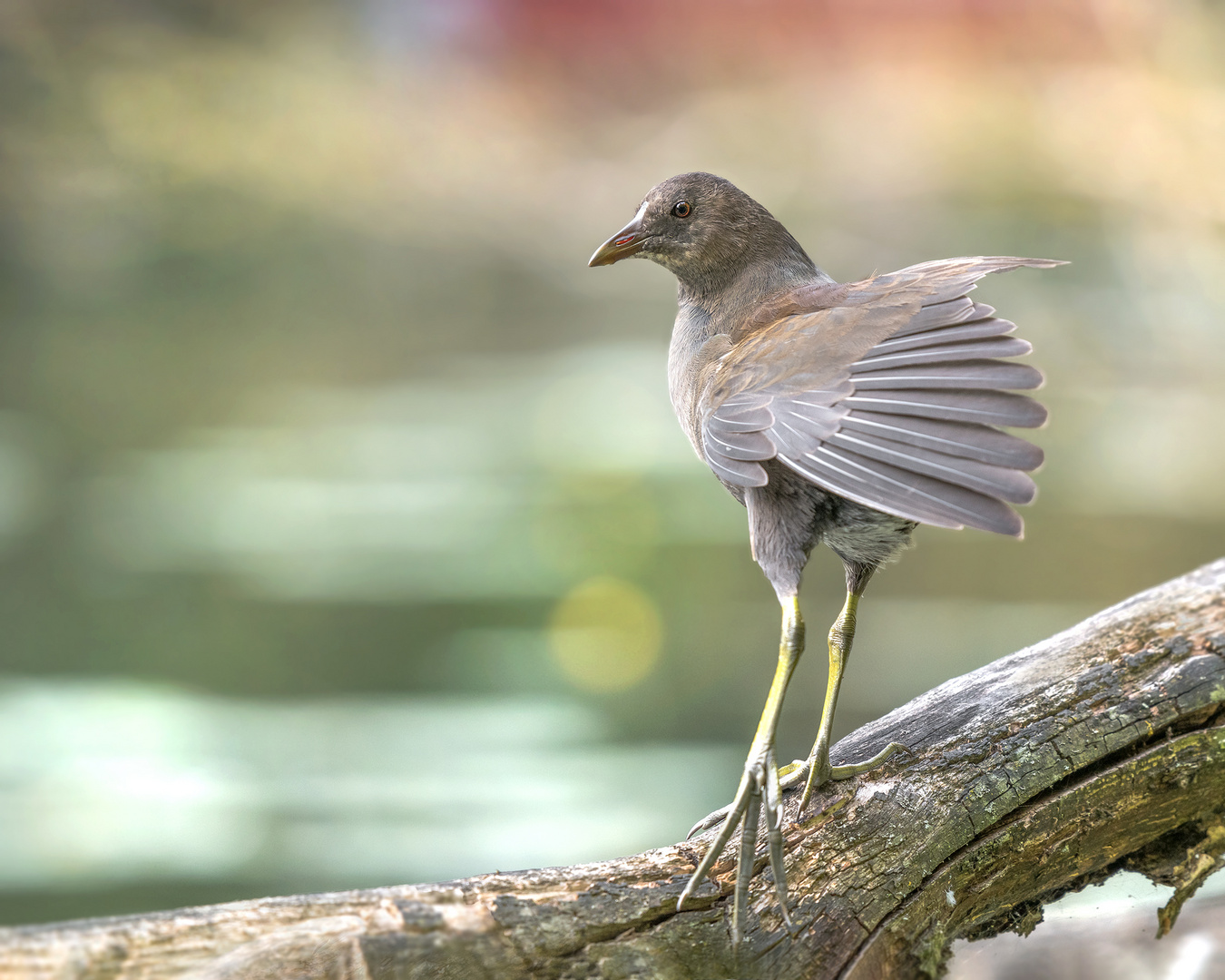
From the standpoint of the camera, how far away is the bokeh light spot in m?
5.59

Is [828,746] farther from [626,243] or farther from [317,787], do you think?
[317,787]

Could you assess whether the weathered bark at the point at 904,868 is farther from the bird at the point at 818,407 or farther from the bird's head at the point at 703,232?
the bird's head at the point at 703,232

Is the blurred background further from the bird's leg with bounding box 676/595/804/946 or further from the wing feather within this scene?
the wing feather

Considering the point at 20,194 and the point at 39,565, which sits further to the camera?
the point at 20,194

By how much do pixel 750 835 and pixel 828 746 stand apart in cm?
22

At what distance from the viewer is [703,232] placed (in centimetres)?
234

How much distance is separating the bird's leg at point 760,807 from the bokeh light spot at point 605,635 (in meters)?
3.60

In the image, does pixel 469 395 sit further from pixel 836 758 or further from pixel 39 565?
pixel 836 758

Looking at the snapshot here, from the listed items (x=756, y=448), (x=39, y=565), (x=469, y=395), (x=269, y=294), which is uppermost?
(x=269, y=294)

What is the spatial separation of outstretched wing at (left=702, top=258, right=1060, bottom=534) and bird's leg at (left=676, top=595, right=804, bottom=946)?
0.26m

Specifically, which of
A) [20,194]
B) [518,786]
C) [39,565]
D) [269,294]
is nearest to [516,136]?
[269,294]

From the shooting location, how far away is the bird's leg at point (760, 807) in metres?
1.72

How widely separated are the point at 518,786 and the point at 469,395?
522cm

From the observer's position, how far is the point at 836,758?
204 cm
